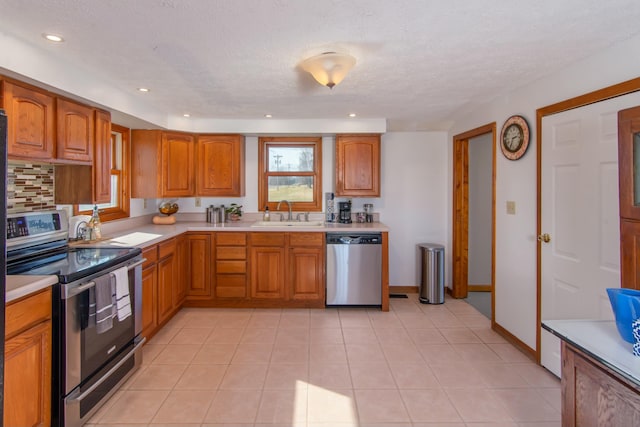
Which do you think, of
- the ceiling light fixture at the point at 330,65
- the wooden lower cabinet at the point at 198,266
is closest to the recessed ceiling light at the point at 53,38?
the ceiling light fixture at the point at 330,65

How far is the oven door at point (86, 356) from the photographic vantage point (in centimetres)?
192

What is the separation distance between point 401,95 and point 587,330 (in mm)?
2362

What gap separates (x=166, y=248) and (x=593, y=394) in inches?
129

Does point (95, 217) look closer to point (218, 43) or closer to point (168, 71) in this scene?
point (168, 71)

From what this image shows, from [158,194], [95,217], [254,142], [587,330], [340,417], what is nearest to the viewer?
[587,330]

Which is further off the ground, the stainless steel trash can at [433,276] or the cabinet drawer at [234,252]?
the cabinet drawer at [234,252]

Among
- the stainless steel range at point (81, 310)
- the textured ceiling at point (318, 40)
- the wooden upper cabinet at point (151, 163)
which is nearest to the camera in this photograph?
the textured ceiling at point (318, 40)

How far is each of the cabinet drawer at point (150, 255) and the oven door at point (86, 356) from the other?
0.49 metres

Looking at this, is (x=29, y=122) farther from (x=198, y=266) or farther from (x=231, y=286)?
(x=231, y=286)

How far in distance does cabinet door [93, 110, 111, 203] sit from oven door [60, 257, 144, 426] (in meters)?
0.80

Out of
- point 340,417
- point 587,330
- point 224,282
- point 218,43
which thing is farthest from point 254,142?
point 587,330

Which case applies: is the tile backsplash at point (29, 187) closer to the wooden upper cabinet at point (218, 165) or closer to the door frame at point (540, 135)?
the wooden upper cabinet at point (218, 165)

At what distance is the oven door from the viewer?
192cm

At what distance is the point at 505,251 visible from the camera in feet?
10.8
